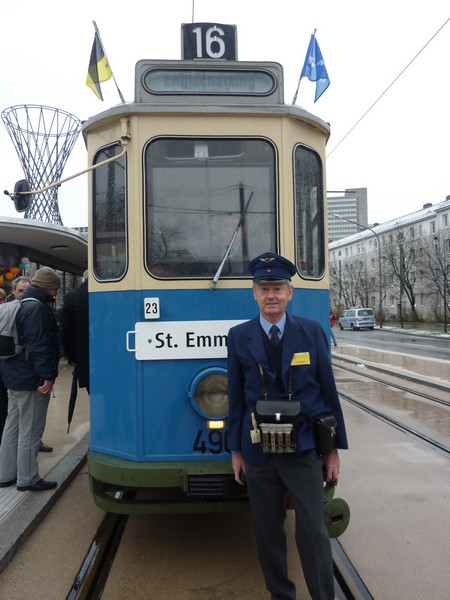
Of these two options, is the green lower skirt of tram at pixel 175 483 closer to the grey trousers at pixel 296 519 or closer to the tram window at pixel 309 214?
the grey trousers at pixel 296 519

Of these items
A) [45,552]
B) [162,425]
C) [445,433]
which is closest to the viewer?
[162,425]

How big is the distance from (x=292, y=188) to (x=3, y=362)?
2848mm

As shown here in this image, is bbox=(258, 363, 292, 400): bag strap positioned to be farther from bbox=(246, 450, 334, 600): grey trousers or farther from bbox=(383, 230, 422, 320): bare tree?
bbox=(383, 230, 422, 320): bare tree

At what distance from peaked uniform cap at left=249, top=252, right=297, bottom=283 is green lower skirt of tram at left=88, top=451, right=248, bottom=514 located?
135 cm

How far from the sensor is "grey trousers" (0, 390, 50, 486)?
4453 millimetres

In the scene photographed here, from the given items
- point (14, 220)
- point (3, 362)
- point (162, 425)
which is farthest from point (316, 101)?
point (14, 220)

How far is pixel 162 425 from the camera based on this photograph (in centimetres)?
342

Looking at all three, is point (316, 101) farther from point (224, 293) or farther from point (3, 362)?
point (3, 362)

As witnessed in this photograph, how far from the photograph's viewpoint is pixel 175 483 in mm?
3297

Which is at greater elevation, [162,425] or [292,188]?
[292,188]

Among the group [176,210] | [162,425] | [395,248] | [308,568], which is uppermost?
[395,248]

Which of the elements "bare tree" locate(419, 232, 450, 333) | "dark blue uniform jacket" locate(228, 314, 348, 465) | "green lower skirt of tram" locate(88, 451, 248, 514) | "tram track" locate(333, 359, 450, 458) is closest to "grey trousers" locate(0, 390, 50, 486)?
"green lower skirt of tram" locate(88, 451, 248, 514)

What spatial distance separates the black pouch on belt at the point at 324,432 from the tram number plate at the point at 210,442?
0.93m

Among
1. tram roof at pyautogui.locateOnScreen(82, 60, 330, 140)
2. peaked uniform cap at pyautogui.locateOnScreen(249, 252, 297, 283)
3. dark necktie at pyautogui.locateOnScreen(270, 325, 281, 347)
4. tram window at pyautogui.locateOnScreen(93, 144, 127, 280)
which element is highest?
tram roof at pyautogui.locateOnScreen(82, 60, 330, 140)
